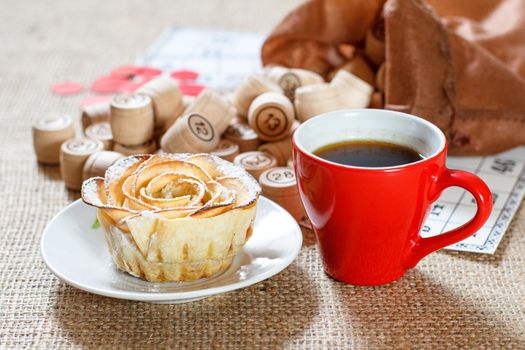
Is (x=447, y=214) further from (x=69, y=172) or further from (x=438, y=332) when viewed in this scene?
(x=69, y=172)

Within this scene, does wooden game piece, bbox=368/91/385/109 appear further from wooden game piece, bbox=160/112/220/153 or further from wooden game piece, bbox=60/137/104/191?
wooden game piece, bbox=60/137/104/191

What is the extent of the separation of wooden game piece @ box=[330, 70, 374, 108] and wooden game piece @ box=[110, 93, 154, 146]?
0.25 metres

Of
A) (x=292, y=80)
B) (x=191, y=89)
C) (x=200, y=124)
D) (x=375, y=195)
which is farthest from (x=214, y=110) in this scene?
(x=375, y=195)

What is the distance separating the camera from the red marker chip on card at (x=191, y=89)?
1.15 metres

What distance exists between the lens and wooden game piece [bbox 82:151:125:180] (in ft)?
2.81

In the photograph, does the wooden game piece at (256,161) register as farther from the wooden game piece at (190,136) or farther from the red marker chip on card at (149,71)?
the red marker chip on card at (149,71)

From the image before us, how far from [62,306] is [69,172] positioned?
255 mm

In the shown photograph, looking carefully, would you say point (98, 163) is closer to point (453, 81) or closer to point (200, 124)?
point (200, 124)

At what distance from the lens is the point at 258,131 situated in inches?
36.4

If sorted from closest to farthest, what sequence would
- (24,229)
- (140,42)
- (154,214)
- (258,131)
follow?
(154,214), (24,229), (258,131), (140,42)

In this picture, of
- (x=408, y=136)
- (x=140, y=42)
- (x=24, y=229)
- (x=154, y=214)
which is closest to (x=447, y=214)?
(x=408, y=136)

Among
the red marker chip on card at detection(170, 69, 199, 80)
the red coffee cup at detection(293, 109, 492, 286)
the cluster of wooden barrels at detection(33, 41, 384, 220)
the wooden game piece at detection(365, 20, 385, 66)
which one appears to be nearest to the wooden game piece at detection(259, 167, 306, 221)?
the cluster of wooden barrels at detection(33, 41, 384, 220)

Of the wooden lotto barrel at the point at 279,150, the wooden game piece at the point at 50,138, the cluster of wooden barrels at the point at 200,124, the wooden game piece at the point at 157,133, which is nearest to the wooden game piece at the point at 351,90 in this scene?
the cluster of wooden barrels at the point at 200,124

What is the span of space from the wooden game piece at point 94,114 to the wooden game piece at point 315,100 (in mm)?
273
